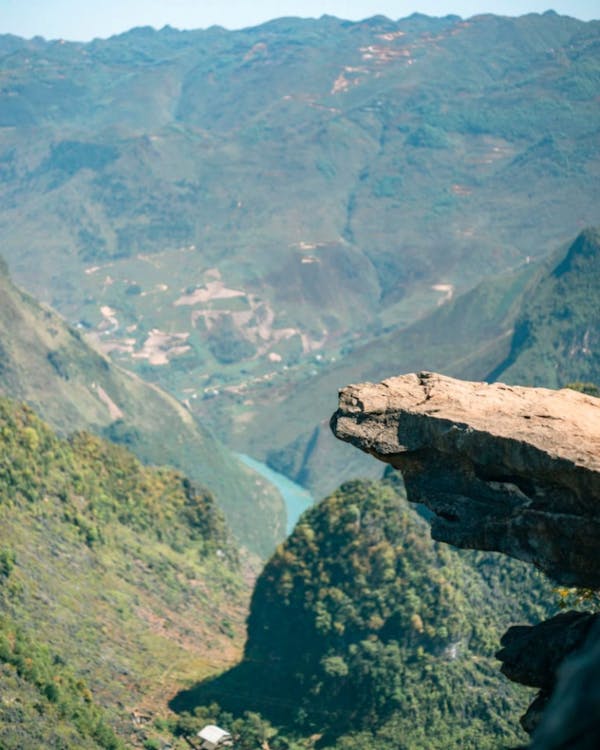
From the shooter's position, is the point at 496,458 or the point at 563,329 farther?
the point at 563,329

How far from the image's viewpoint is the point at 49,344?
137m

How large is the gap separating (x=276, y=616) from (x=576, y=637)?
47.7 m

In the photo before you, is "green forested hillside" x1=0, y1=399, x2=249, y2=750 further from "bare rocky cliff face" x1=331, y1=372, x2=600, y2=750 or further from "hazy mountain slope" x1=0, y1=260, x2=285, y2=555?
"hazy mountain slope" x1=0, y1=260, x2=285, y2=555

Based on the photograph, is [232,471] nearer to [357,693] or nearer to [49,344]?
[49,344]

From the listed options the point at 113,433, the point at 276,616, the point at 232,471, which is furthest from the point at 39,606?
the point at 232,471

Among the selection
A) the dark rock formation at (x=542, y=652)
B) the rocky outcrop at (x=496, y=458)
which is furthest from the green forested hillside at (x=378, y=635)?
the rocky outcrop at (x=496, y=458)

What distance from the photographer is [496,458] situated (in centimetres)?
1950

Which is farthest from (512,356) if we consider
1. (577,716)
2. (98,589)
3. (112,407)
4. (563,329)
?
(577,716)

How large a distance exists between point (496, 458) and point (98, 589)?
47.6 metres

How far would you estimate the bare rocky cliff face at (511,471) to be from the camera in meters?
18.7

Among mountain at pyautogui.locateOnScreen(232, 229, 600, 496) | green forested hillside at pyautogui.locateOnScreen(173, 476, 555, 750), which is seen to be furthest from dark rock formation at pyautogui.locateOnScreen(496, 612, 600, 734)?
mountain at pyautogui.locateOnScreen(232, 229, 600, 496)

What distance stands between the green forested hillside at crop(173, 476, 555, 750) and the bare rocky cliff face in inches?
1232

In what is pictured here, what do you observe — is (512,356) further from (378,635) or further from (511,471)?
(511,471)

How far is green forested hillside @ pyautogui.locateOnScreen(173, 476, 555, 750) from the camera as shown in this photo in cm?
5338
